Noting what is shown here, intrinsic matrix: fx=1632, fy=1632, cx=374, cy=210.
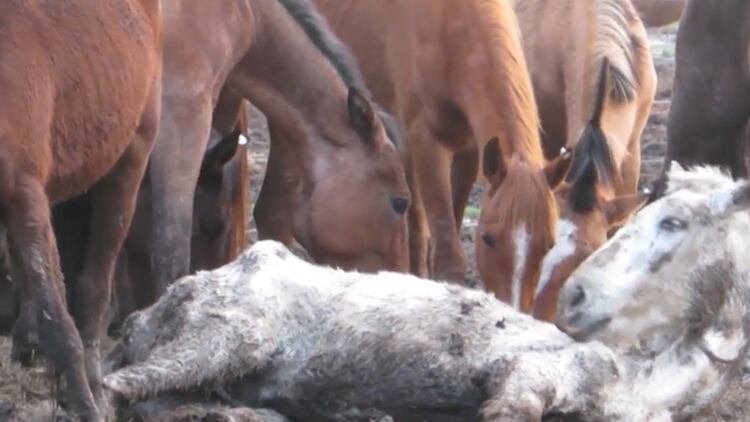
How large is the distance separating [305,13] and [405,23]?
3.32 feet

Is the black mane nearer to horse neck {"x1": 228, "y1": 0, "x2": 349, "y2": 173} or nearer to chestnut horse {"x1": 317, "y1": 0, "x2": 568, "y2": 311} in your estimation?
horse neck {"x1": 228, "y1": 0, "x2": 349, "y2": 173}

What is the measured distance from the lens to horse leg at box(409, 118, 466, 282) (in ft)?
24.8

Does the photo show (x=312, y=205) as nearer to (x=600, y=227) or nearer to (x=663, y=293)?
(x=600, y=227)

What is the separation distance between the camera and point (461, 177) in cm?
876

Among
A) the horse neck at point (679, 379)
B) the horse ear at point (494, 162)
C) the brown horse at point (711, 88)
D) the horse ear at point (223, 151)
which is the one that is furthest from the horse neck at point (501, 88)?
the horse neck at point (679, 379)

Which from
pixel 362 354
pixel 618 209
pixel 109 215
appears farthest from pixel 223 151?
pixel 362 354

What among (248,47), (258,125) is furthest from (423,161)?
(258,125)

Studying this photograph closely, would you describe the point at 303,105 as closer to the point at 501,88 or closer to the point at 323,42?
the point at 323,42

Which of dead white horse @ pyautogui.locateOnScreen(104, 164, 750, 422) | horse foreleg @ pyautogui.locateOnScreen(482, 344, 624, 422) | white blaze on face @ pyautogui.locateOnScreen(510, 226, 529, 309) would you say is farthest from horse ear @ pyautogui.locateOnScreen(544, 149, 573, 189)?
horse foreleg @ pyautogui.locateOnScreen(482, 344, 624, 422)

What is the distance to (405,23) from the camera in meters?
8.16

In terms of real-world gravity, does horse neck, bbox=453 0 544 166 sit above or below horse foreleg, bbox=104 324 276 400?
below

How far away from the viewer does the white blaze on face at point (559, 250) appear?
20.2ft

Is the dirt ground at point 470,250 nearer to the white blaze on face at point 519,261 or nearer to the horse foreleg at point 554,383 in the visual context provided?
the horse foreleg at point 554,383

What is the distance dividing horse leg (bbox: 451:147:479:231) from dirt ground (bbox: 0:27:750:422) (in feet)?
1.11
